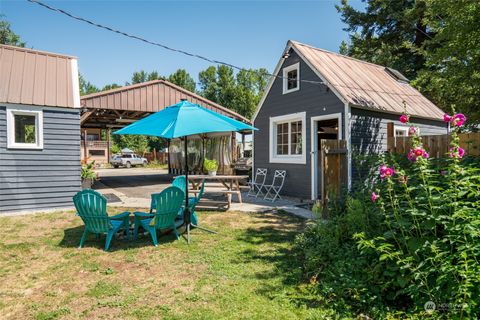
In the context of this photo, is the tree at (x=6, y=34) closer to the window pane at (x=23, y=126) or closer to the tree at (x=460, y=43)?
the window pane at (x=23, y=126)

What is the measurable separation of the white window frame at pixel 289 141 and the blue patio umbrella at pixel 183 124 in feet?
13.8

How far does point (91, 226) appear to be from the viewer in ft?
15.8

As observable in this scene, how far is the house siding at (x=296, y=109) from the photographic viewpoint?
874cm

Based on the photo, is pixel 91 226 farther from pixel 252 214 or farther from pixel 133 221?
pixel 252 214

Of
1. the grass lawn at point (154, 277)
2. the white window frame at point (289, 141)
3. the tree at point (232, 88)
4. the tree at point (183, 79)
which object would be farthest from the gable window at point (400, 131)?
the tree at point (183, 79)

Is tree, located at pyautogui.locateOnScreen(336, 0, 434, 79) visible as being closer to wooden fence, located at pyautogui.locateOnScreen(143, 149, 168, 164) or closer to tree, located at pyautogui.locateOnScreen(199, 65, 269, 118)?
tree, located at pyautogui.locateOnScreen(199, 65, 269, 118)

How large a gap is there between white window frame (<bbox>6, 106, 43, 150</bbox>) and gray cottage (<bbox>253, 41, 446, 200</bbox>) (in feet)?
23.0

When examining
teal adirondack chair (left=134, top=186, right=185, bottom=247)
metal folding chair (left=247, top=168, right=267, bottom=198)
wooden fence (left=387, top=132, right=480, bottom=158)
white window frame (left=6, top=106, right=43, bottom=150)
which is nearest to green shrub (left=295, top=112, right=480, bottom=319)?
wooden fence (left=387, top=132, right=480, bottom=158)

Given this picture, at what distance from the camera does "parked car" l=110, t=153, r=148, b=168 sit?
1240 inches

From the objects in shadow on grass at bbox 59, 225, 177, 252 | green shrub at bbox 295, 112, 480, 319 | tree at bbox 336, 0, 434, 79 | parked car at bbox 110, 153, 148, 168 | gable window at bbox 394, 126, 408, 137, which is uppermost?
tree at bbox 336, 0, 434, 79

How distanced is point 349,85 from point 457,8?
3.16 m

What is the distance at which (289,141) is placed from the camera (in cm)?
1006

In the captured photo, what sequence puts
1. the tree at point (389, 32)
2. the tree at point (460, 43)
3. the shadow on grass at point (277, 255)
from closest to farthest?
the shadow on grass at point (277, 255) → the tree at point (460, 43) → the tree at point (389, 32)

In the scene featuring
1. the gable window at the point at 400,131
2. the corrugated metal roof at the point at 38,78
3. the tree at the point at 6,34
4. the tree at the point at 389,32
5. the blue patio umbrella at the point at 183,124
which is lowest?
the blue patio umbrella at the point at 183,124
